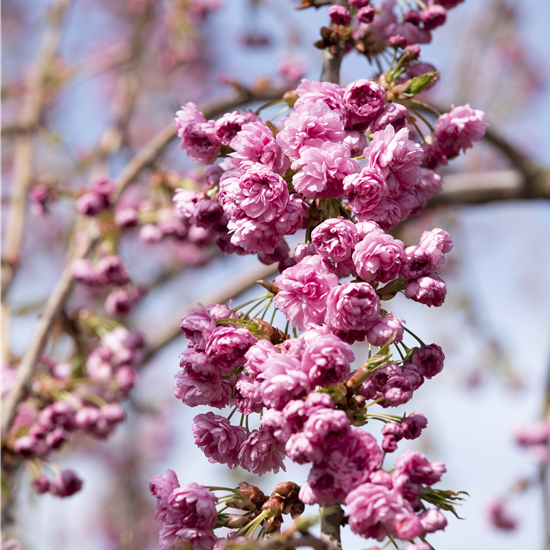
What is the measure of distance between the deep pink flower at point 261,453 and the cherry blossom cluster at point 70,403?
146 centimetres

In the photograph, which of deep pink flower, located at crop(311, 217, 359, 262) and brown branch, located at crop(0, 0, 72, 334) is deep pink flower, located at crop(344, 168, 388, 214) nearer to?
deep pink flower, located at crop(311, 217, 359, 262)

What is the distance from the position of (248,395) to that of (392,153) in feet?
2.03

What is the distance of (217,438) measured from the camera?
1.32m

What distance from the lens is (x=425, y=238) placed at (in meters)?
1.29

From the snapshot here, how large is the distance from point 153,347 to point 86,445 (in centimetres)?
387

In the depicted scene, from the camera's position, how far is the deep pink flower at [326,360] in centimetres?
108

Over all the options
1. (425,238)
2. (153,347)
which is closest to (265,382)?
(425,238)

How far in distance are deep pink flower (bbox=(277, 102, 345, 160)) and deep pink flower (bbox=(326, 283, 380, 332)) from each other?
35cm

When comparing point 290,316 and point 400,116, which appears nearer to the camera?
point 290,316

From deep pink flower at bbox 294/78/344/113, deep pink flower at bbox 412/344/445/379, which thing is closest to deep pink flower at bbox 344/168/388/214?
deep pink flower at bbox 294/78/344/113

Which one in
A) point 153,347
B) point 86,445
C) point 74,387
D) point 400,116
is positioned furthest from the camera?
point 86,445

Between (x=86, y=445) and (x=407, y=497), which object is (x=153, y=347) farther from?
(x=86, y=445)

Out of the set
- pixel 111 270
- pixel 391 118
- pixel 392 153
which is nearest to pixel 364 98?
pixel 391 118

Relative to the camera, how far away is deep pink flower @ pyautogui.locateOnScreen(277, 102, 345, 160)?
4.19ft
